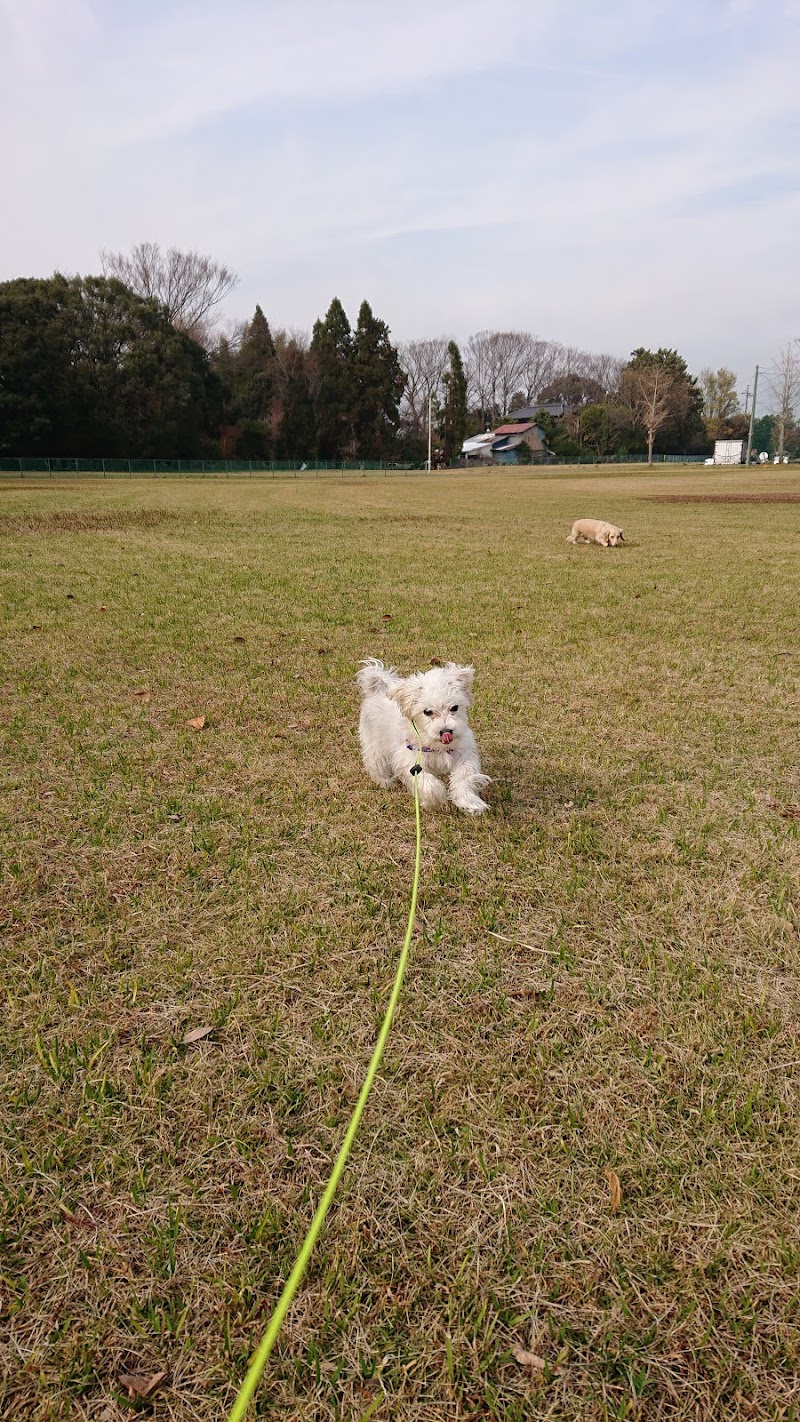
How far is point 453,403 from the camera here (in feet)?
209

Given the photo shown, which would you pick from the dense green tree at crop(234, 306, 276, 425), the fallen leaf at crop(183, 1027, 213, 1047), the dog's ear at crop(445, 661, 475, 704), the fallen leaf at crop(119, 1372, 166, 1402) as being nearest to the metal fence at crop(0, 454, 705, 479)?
the dense green tree at crop(234, 306, 276, 425)

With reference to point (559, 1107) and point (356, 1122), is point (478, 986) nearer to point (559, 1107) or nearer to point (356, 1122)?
point (559, 1107)

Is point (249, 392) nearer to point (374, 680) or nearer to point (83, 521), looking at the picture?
point (83, 521)

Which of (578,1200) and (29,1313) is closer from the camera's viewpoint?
(29,1313)

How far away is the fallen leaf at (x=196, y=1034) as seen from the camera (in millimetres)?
2008

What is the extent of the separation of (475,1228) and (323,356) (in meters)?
59.1

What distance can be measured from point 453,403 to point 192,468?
2794 cm

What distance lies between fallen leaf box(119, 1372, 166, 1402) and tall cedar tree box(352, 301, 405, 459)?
58.7 metres

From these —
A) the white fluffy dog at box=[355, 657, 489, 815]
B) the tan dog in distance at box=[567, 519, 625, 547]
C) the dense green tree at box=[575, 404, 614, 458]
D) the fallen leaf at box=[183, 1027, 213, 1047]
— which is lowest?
the fallen leaf at box=[183, 1027, 213, 1047]

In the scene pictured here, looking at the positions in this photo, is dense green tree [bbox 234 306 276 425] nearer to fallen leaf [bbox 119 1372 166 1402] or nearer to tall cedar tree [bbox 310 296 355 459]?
tall cedar tree [bbox 310 296 355 459]

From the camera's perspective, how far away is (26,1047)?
198 cm

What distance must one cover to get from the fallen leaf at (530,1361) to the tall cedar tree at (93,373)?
44416 mm

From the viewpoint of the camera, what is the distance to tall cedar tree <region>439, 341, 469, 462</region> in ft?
209

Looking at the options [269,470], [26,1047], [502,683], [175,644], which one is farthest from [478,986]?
[269,470]
